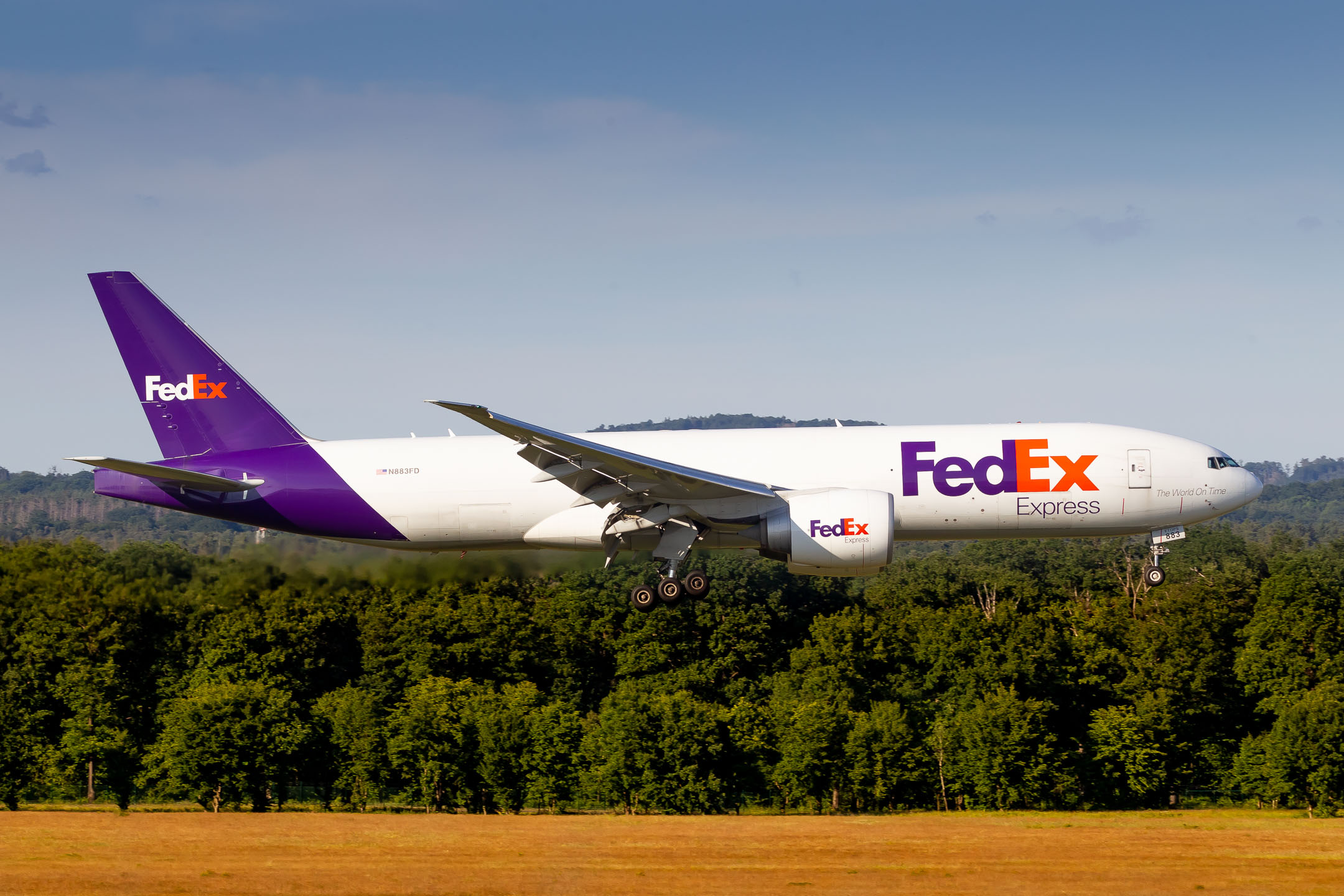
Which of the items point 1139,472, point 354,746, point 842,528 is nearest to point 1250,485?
point 1139,472

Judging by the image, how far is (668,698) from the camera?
67.1m

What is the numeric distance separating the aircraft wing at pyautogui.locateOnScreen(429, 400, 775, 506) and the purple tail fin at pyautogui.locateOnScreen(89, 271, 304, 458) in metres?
8.78

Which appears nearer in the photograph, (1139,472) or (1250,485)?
(1139,472)

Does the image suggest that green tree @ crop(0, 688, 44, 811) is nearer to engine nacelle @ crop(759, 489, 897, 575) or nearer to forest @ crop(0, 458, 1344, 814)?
forest @ crop(0, 458, 1344, 814)

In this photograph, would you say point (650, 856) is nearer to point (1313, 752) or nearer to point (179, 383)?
point (179, 383)

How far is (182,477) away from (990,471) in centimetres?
2126

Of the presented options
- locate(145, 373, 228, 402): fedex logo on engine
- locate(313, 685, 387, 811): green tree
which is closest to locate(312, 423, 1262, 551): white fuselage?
locate(145, 373, 228, 402): fedex logo on engine

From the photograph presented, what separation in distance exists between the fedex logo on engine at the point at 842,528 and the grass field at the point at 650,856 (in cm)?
1129

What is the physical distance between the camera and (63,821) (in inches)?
2228

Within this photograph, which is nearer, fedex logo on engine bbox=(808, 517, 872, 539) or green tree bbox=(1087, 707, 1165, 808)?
fedex logo on engine bbox=(808, 517, 872, 539)

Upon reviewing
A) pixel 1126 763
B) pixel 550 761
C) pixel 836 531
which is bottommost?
pixel 1126 763

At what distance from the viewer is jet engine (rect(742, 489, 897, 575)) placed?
3247cm

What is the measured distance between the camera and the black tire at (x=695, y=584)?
3344cm

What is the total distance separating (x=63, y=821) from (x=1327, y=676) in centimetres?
6291
